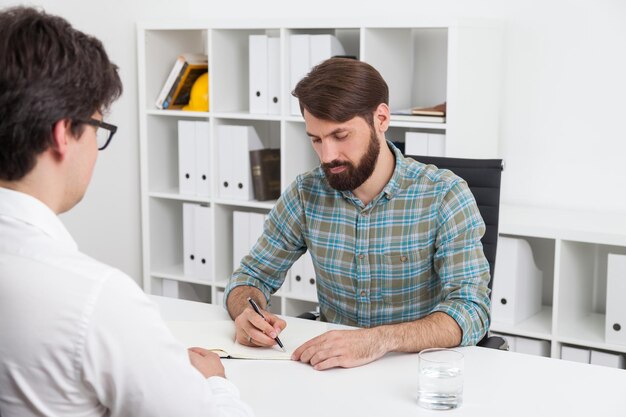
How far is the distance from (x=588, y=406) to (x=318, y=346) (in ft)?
1.75

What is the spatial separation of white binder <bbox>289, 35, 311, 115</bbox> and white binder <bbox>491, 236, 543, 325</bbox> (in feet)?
3.36

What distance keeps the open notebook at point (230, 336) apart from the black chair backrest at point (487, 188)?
54 cm

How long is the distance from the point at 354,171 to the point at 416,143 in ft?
3.91

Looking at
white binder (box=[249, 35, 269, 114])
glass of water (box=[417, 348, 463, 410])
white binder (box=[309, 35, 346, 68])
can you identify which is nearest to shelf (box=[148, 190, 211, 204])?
white binder (box=[249, 35, 269, 114])

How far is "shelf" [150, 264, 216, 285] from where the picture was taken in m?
3.91

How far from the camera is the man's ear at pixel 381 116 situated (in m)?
2.15

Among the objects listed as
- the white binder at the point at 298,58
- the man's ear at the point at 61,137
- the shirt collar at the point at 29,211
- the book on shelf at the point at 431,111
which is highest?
the white binder at the point at 298,58

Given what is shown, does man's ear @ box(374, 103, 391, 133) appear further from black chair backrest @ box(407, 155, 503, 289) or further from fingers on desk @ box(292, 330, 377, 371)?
fingers on desk @ box(292, 330, 377, 371)

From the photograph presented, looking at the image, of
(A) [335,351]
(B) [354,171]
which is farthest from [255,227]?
(A) [335,351]

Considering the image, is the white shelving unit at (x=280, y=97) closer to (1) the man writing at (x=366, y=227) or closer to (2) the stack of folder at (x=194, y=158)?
(2) the stack of folder at (x=194, y=158)

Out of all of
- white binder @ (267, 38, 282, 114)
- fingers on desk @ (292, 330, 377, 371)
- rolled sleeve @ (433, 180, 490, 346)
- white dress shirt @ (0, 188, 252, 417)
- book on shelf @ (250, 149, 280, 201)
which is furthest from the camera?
book on shelf @ (250, 149, 280, 201)

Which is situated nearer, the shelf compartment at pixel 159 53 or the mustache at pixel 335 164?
the mustache at pixel 335 164

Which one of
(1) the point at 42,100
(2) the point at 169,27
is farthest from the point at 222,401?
(2) the point at 169,27

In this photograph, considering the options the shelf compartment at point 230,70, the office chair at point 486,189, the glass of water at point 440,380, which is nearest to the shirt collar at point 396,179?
the office chair at point 486,189
